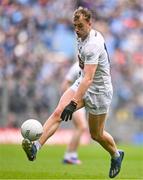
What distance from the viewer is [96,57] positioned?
11.3m

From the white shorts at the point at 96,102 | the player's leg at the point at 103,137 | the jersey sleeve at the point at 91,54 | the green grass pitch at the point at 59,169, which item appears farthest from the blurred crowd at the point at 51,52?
the jersey sleeve at the point at 91,54

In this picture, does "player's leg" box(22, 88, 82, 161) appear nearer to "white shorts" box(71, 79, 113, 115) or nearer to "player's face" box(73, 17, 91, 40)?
"white shorts" box(71, 79, 113, 115)

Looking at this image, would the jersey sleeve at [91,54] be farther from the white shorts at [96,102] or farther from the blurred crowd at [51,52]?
the blurred crowd at [51,52]

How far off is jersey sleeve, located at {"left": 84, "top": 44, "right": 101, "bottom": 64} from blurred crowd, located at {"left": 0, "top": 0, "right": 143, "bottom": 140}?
1428 centimetres

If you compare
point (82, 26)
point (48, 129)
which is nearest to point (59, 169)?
point (48, 129)

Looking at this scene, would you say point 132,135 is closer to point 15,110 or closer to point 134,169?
point 15,110

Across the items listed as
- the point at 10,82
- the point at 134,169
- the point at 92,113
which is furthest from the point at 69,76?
the point at 10,82

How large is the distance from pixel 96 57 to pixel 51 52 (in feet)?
53.4

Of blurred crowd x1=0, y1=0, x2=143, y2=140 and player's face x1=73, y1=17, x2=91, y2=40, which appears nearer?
player's face x1=73, y1=17, x2=91, y2=40

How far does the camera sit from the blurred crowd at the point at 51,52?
25.9 m

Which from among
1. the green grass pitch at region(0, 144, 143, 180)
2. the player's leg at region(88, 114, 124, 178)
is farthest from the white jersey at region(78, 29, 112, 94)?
the green grass pitch at region(0, 144, 143, 180)

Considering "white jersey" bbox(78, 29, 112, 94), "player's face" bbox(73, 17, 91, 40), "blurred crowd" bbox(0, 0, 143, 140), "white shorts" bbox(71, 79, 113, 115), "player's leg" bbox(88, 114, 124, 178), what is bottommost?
"blurred crowd" bbox(0, 0, 143, 140)

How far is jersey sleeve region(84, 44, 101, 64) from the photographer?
11289 millimetres

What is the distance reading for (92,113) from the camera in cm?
1181
